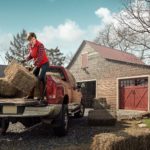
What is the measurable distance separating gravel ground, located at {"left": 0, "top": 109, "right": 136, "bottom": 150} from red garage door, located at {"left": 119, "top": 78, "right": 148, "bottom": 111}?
1329 centimetres

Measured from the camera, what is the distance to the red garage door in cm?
2503

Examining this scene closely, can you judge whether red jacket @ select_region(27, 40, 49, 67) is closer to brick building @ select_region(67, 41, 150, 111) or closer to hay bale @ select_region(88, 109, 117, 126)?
hay bale @ select_region(88, 109, 117, 126)

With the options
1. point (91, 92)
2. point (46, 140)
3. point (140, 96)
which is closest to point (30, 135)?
point (46, 140)

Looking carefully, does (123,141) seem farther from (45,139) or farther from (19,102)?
(45,139)

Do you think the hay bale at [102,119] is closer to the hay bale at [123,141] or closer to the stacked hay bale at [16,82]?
the stacked hay bale at [16,82]

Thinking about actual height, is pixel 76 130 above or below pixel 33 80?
below

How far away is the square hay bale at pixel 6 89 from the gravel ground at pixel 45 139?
1.19 meters

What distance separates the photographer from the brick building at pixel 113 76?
25.2 m

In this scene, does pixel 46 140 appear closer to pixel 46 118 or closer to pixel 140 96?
pixel 46 118

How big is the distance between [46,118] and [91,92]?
22058mm

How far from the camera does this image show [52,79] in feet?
32.9

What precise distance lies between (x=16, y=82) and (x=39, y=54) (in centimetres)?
119

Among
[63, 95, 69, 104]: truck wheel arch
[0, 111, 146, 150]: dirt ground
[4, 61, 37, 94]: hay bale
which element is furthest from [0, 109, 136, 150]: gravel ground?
[4, 61, 37, 94]: hay bale

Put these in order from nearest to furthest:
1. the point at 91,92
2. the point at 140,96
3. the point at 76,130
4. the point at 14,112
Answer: the point at 14,112 < the point at 76,130 < the point at 140,96 < the point at 91,92
